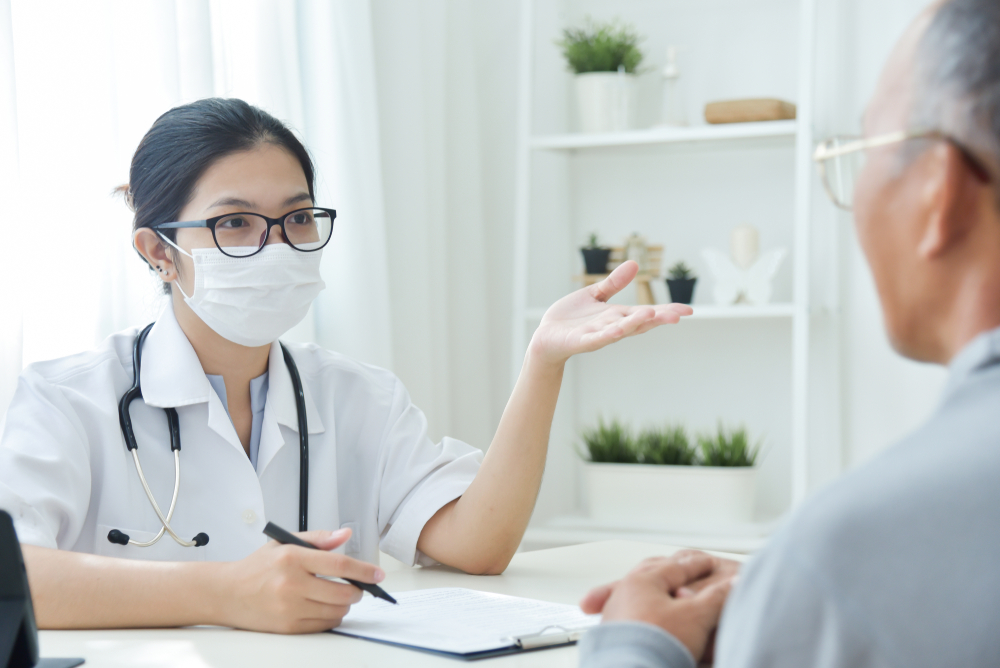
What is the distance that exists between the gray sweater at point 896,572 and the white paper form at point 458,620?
424mm

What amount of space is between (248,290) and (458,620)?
65cm

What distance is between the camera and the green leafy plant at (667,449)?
239cm

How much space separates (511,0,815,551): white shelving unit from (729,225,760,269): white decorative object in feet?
0.34

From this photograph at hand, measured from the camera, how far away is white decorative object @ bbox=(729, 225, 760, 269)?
2.37 metres

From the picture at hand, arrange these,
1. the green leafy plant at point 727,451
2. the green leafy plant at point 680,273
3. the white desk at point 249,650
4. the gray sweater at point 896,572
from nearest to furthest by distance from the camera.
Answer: the gray sweater at point 896,572 < the white desk at point 249,650 < the green leafy plant at point 727,451 < the green leafy plant at point 680,273

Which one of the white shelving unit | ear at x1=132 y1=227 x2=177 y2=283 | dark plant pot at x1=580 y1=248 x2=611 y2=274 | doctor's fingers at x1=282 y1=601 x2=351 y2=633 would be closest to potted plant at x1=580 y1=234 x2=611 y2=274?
dark plant pot at x1=580 y1=248 x2=611 y2=274

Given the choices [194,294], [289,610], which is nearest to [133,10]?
[194,294]

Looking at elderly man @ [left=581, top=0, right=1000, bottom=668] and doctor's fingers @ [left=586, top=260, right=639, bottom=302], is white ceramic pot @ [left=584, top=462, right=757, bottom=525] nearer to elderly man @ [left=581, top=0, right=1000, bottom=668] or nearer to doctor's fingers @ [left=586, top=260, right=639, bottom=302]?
doctor's fingers @ [left=586, top=260, right=639, bottom=302]

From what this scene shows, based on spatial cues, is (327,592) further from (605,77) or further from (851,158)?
(605,77)

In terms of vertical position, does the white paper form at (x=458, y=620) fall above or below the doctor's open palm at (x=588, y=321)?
below

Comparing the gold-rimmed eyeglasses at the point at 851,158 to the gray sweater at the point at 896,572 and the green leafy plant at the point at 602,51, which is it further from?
the green leafy plant at the point at 602,51

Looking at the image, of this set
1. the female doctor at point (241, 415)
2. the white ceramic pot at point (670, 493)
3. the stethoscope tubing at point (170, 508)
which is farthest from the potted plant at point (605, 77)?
the stethoscope tubing at point (170, 508)

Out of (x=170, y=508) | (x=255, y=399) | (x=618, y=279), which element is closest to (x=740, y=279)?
(x=618, y=279)

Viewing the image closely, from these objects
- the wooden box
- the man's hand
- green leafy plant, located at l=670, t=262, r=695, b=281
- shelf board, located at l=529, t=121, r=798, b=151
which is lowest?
the man's hand
